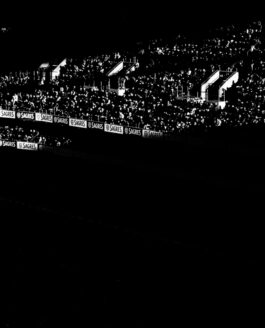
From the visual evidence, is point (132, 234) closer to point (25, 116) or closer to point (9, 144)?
point (9, 144)

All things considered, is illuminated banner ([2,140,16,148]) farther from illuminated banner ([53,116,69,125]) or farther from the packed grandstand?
illuminated banner ([53,116,69,125])

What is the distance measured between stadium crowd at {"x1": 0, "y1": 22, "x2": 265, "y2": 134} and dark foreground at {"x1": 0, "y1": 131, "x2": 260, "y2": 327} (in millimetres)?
1415

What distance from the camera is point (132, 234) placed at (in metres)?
21.3

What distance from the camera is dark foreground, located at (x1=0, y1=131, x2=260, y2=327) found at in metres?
15.6

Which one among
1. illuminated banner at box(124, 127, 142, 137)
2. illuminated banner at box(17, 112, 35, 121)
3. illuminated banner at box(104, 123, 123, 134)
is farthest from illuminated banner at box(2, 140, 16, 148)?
illuminated banner at box(124, 127, 142, 137)

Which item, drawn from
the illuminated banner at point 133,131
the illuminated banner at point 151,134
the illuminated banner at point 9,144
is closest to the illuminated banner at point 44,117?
the illuminated banner at point 9,144

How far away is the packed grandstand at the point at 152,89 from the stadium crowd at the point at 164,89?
42 millimetres

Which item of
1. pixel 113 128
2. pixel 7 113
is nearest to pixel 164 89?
pixel 113 128

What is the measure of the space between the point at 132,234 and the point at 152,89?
9.88 m

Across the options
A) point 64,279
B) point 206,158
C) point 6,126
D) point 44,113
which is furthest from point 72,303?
point 6,126

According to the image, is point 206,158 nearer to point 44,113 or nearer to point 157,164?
point 157,164

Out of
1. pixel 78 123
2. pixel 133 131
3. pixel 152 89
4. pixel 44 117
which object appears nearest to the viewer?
pixel 133 131

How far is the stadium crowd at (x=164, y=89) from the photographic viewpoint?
1024 inches

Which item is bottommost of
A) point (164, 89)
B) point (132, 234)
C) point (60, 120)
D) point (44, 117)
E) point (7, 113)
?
point (132, 234)
